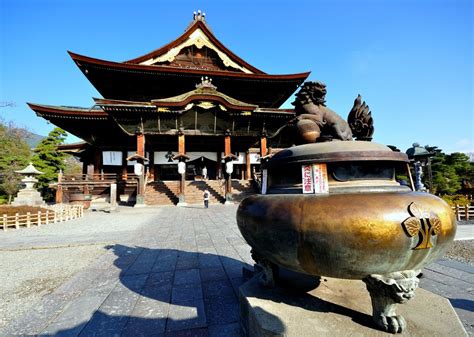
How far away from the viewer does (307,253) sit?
1423 mm

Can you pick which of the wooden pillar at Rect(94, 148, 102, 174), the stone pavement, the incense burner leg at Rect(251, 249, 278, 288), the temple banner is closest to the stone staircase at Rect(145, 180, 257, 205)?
the wooden pillar at Rect(94, 148, 102, 174)

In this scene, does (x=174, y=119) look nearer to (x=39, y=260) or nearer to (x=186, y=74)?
(x=186, y=74)

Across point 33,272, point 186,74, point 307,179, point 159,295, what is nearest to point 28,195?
point 186,74

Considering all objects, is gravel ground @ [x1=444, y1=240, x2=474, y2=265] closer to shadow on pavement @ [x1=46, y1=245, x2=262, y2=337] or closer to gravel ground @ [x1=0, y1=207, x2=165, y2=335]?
shadow on pavement @ [x1=46, y1=245, x2=262, y2=337]

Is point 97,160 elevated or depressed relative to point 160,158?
depressed

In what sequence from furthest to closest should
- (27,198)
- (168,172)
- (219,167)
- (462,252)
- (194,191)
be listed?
(168,172), (219,167), (194,191), (27,198), (462,252)

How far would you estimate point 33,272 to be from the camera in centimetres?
372

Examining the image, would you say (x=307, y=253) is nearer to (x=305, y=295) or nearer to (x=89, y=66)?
(x=305, y=295)

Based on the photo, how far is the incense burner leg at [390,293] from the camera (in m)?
1.31

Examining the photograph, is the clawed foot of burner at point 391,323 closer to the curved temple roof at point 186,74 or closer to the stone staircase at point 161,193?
the stone staircase at point 161,193

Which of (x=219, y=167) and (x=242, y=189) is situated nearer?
(x=242, y=189)

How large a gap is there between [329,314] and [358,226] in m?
0.77

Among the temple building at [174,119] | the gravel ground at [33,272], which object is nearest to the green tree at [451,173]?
the temple building at [174,119]

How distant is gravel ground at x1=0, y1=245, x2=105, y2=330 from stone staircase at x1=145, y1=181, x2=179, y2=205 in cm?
886
